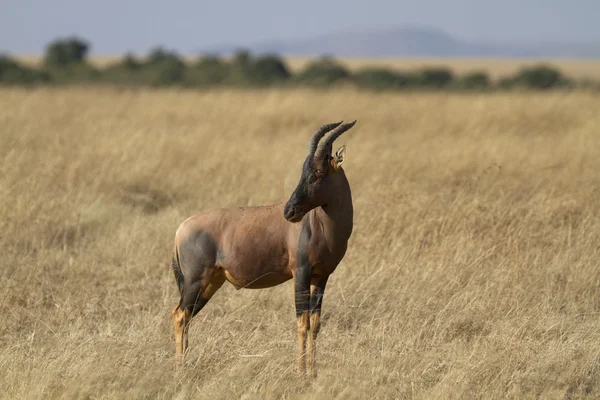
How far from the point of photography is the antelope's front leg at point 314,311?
5094mm

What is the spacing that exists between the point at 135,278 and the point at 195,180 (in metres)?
3.01

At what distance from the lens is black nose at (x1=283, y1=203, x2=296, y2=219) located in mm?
4789

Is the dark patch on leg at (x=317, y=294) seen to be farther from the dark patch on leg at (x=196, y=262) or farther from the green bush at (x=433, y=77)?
the green bush at (x=433, y=77)

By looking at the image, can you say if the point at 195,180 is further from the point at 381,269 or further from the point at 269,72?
the point at 269,72

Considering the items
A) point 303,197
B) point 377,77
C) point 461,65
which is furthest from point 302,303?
point 461,65

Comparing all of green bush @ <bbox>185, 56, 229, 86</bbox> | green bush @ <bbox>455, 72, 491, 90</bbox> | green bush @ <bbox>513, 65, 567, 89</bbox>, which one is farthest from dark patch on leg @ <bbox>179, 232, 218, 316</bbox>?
green bush @ <bbox>513, 65, 567, 89</bbox>

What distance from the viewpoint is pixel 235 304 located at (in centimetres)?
642

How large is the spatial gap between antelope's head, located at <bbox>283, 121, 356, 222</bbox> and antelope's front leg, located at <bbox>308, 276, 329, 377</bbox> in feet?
1.37

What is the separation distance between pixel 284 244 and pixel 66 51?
4032 cm

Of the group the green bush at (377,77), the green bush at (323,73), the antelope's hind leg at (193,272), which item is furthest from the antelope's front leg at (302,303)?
the green bush at (377,77)

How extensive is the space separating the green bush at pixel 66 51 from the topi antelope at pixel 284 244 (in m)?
36.5

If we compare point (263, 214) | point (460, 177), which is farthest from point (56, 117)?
point (263, 214)

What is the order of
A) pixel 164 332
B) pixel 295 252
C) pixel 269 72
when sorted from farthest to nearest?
pixel 269 72
pixel 164 332
pixel 295 252

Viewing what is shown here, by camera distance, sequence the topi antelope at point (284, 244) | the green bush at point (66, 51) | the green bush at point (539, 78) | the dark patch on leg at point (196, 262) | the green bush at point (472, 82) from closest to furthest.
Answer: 1. the topi antelope at point (284, 244)
2. the dark patch on leg at point (196, 262)
3. the green bush at point (472, 82)
4. the green bush at point (539, 78)
5. the green bush at point (66, 51)
